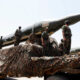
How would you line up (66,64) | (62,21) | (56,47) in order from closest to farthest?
(66,64), (56,47), (62,21)

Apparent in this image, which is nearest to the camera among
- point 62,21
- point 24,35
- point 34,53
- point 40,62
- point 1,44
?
point 40,62

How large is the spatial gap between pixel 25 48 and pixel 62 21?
2319 mm

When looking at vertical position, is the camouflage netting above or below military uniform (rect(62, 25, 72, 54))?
below

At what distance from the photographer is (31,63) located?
6.14m

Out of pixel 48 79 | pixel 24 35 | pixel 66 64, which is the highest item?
pixel 24 35

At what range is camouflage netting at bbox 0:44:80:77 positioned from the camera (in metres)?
5.43

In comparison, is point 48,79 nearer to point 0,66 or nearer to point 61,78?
point 61,78

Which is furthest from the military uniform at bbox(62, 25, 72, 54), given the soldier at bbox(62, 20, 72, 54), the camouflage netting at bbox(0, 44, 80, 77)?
the camouflage netting at bbox(0, 44, 80, 77)

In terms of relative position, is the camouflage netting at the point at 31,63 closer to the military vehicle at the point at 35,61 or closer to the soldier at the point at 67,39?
the military vehicle at the point at 35,61

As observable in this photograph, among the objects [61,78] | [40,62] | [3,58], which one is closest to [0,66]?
[3,58]

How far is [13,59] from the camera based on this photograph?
6.95 metres

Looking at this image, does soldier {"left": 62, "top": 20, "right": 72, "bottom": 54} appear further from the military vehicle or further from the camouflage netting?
the camouflage netting

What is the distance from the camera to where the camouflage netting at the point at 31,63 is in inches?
214

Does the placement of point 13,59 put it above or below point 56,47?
below
